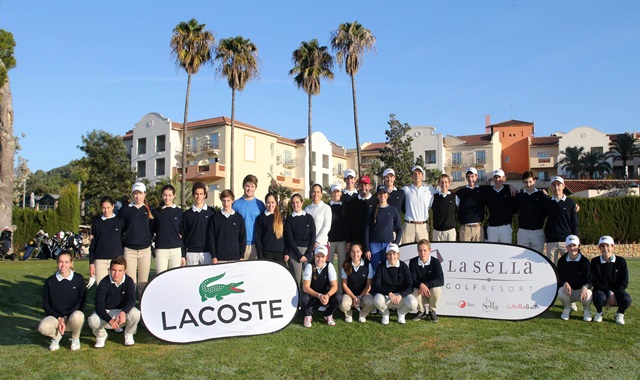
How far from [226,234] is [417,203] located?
2964 mm

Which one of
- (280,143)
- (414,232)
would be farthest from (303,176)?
(414,232)

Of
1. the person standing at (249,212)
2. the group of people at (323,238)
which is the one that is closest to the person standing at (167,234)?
the group of people at (323,238)

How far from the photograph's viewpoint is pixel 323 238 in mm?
7680

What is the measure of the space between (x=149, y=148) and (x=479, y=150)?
34.8 m

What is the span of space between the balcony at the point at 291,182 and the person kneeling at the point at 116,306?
42431mm

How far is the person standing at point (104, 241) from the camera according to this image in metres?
6.93

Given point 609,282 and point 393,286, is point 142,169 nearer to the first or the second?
point 393,286

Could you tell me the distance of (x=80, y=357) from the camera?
568 centimetres

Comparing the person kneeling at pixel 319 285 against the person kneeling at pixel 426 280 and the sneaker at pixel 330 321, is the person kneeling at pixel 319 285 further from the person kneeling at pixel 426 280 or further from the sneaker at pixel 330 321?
the person kneeling at pixel 426 280

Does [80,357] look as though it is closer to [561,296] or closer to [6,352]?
[6,352]

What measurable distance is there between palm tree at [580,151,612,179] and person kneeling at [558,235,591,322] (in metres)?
57.2

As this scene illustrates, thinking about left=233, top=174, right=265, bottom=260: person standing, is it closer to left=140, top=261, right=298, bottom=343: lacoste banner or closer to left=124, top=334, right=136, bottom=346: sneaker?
left=140, top=261, right=298, bottom=343: lacoste banner

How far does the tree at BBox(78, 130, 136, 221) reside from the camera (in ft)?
139

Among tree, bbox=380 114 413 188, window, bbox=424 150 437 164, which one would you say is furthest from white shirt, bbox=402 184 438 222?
window, bbox=424 150 437 164
